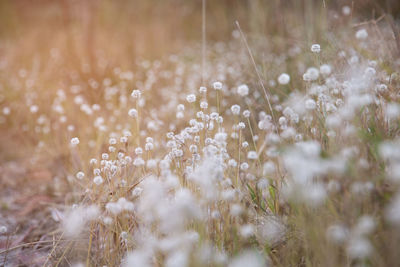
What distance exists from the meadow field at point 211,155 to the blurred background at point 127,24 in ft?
0.23

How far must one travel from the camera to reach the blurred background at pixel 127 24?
456cm

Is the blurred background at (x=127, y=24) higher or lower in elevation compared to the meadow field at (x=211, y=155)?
higher

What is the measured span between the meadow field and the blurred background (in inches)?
2.7

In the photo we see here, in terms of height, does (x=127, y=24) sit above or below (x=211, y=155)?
above

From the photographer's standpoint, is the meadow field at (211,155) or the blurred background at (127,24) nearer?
the meadow field at (211,155)

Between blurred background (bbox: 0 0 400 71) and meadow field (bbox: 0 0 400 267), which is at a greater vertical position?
blurred background (bbox: 0 0 400 71)

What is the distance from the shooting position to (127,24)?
6.72 m

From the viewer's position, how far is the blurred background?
4.56m

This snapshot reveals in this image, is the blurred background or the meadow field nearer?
the meadow field

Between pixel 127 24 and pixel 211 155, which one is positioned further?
pixel 127 24

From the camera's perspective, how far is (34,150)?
337 cm

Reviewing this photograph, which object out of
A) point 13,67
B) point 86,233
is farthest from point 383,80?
point 13,67

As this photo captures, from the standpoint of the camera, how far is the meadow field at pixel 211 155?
111cm

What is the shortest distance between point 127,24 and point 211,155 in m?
6.09
